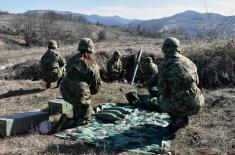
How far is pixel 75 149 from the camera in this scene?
8375 mm

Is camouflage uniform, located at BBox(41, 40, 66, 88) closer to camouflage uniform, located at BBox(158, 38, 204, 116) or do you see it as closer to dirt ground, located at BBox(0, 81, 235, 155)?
dirt ground, located at BBox(0, 81, 235, 155)

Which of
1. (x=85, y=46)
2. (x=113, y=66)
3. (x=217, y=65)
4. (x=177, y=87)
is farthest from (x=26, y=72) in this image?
(x=177, y=87)

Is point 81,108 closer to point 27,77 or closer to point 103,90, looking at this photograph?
point 103,90

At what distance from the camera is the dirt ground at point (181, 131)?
329 inches

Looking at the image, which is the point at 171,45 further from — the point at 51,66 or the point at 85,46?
the point at 51,66

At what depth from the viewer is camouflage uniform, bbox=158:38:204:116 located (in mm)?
8828

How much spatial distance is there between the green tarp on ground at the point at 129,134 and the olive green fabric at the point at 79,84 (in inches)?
15.9

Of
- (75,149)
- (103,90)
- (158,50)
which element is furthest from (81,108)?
(158,50)

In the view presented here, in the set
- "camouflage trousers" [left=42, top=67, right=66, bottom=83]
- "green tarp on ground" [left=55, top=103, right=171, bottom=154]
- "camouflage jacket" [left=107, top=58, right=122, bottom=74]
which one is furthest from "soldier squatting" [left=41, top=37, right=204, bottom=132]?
"camouflage jacket" [left=107, top=58, right=122, bottom=74]

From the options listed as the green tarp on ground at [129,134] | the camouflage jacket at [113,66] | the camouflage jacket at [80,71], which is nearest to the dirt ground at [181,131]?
the green tarp on ground at [129,134]

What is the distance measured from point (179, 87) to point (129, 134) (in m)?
1.40

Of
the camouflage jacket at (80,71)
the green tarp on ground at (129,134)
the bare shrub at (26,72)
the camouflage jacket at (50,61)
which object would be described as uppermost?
the camouflage jacket at (80,71)

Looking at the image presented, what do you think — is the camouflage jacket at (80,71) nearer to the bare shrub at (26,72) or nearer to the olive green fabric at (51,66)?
the olive green fabric at (51,66)

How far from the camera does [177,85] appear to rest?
8867 millimetres
